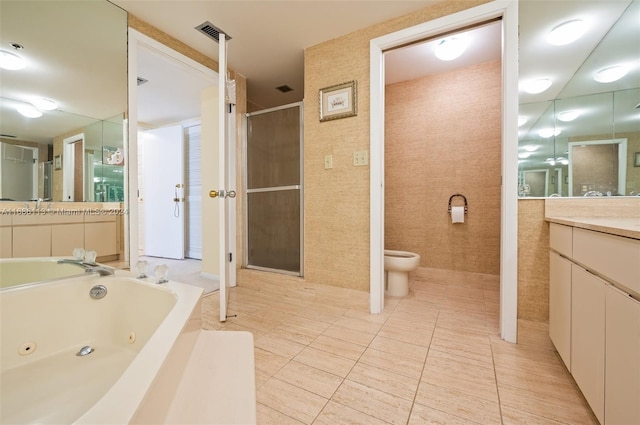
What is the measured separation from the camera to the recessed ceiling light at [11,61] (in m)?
1.06

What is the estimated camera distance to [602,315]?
0.88 metres

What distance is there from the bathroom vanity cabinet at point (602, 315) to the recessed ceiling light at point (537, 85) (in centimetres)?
103

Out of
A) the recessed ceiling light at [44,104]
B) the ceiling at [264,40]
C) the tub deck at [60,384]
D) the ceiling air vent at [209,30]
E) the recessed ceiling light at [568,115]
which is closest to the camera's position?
the tub deck at [60,384]

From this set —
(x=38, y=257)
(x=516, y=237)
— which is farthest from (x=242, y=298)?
(x=516, y=237)

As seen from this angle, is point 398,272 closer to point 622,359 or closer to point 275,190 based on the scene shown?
point 275,190

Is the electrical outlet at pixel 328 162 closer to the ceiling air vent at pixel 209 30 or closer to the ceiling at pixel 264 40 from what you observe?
the ceiling at pixel 264 40

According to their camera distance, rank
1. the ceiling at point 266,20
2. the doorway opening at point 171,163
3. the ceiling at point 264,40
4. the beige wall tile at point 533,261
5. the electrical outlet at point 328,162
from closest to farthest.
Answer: the ceiling at point 264,40 < the beige wall tile at point 533,261 < the ceiling at point 266,20 < the electrical outlet at point 328,162 < the doorway opening at point 171,163

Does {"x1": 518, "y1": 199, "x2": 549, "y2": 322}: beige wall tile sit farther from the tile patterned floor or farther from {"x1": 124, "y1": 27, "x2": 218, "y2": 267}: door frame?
{"x1": 124, "y1": 27, "x2": 218, "y2": 267}: door frame

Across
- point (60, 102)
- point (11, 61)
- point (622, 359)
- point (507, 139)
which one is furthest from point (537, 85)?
point (11, 61)

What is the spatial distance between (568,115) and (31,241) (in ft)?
10.4

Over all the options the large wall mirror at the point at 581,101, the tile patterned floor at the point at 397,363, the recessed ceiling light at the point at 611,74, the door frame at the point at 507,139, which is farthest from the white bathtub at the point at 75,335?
the recessed ceiling light at the point at 611,74

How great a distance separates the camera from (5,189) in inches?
38.8

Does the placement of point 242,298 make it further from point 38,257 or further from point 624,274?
point 624,274

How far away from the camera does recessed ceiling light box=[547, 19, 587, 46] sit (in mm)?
1607
